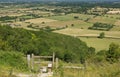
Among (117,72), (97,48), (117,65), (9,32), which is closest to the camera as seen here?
(117,72)

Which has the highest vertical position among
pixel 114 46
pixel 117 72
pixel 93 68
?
pixel 117 72

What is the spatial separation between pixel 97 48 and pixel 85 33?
63.9 ft

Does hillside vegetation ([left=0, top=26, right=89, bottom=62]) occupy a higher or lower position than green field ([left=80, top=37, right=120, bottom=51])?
higher

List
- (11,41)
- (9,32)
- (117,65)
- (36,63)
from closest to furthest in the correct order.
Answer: (117,65) < (36,63) < (11,41) < (9,32)

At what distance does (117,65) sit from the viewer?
8.11m

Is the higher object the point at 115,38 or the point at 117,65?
the point at 117,65

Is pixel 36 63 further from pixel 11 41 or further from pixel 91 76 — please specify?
pixel 11 41

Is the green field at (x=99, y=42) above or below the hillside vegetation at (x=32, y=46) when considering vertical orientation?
below

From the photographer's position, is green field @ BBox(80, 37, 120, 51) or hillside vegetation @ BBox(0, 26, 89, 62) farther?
green field @ BBox(80, 37, 120, 51)

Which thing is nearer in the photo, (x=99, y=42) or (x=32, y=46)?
(x=32, y=46)

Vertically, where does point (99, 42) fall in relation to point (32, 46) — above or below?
below

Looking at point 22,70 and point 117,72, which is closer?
point 117,72

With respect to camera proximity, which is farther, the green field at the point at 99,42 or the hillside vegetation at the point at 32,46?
the green field at the point at 99,42

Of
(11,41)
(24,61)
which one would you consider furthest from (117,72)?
(11,41)
